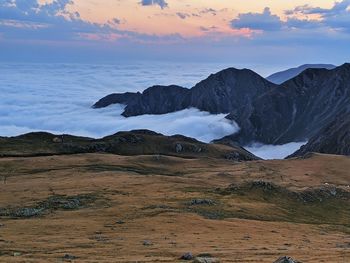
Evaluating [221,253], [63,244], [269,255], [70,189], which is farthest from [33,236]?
[70,189]

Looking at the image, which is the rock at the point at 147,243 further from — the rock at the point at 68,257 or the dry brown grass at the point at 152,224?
the rock at the point at 68,257

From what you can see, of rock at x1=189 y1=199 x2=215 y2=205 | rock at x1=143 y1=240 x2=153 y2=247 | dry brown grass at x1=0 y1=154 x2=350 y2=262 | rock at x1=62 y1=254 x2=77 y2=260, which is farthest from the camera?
rock at x1=189 y1=199 x2=215 y2=205

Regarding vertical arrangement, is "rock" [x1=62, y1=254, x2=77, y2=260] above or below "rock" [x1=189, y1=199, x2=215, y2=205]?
above

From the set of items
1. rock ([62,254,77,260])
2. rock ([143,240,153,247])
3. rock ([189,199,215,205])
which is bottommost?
rock ([189,199,215,205])

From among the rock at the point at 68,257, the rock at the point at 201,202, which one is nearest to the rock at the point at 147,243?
the rock at the point at 68,257

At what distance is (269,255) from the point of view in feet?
128

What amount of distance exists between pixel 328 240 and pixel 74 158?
375 feet


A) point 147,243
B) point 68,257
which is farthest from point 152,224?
point 68,257

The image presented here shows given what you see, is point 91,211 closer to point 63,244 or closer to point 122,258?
point 63,244

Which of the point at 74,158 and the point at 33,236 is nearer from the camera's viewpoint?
the point at 33,236

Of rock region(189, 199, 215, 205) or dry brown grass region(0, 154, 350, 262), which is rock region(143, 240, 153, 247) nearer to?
dry brown grass region(0, 154, 350, 262)

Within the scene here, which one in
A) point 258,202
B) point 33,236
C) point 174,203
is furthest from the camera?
point 258,202

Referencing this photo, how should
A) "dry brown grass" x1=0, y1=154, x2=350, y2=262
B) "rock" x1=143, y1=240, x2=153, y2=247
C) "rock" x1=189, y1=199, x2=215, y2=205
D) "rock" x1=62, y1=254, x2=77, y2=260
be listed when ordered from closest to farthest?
"rock" x1=62, y1=254, x2=77, y2=260, "dry brown grass" x1=0, y1=154, x2=350, y2=262, "rock" x1=143, y1=240, x2=153, y2=247, "rock" x1=189, y1=199, x2=215, y2=205

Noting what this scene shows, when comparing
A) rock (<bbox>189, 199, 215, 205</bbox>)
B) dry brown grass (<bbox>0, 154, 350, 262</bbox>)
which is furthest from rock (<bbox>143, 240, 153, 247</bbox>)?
rock (<bbox>189, 199, 215, 205</bbox>)
